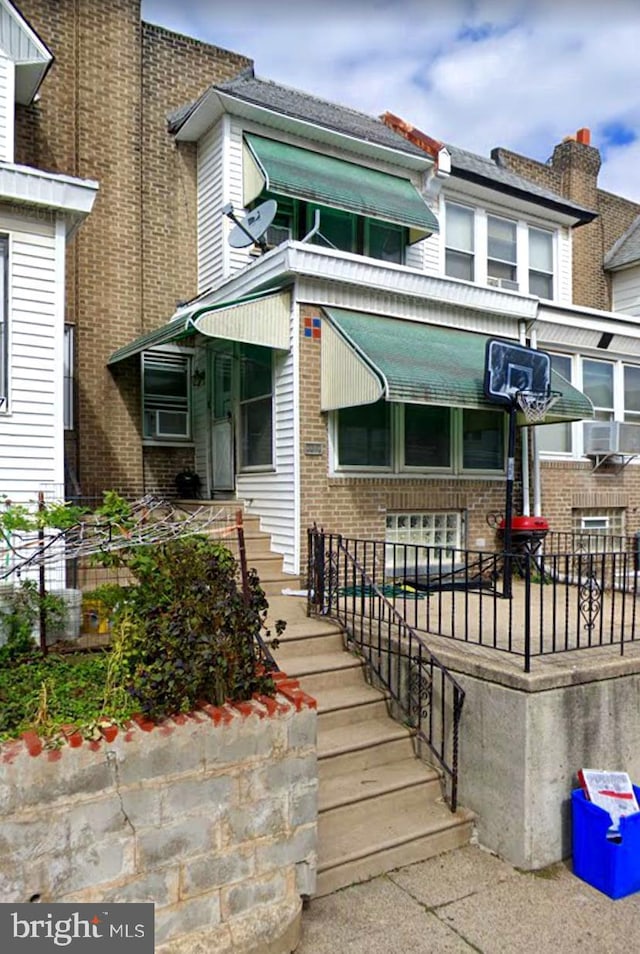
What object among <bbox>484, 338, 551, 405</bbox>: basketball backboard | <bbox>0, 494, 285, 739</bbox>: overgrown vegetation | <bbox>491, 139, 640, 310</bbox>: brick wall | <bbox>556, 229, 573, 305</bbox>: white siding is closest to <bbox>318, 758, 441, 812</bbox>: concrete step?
<bbox>0, 494, 285, 739</bbox>: overgrown vegetation

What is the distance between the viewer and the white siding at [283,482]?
8328 millimetres

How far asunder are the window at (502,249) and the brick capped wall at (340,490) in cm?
537

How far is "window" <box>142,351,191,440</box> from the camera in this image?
11.0 m

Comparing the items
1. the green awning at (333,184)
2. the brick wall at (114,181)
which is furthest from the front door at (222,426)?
the green awning at (333,184)

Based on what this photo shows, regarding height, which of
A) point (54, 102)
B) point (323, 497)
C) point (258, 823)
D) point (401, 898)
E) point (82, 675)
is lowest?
point (401, 898)

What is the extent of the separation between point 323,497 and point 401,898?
4.88m

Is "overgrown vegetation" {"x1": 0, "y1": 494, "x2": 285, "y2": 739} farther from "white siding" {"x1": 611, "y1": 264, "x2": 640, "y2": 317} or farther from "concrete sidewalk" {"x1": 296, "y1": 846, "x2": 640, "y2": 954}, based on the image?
"white siding" {"x1": 611, "y1": 264, "x2": 640, "y2": 317}

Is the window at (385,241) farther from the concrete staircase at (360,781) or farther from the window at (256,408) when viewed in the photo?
the concrete staircase at (360,781)

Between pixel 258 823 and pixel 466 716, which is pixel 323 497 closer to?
pixel 466 716

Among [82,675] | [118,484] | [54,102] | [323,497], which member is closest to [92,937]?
[82,675]

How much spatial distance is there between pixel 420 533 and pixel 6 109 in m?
7.16

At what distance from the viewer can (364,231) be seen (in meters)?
11.4

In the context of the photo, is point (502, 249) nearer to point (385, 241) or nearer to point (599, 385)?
point (385, 241)

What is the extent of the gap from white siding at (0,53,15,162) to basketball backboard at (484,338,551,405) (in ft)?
19.6
